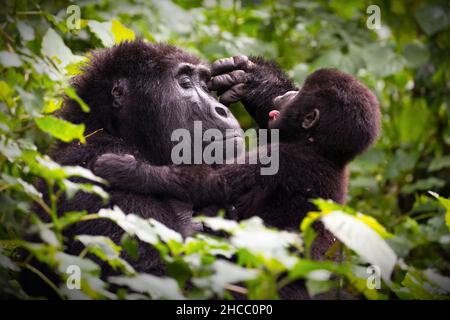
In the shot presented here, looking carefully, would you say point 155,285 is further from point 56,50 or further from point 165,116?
point 56,50

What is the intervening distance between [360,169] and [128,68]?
10.3 ft

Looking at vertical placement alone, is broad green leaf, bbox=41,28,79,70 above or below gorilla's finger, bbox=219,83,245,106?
above

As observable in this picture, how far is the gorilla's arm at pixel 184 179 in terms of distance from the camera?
3.38 m

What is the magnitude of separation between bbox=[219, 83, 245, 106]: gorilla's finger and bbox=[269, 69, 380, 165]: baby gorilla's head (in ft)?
1.61

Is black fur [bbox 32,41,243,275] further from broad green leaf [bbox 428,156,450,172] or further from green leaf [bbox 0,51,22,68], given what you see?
broad green leaf [bbox 428,156,450,172]

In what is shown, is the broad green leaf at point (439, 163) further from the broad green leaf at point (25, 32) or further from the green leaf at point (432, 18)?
the broad green leaf at point (25, 32)

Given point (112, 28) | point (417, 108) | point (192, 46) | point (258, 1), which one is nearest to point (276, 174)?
point (112, 28)

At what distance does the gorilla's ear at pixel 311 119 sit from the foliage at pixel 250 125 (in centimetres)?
69

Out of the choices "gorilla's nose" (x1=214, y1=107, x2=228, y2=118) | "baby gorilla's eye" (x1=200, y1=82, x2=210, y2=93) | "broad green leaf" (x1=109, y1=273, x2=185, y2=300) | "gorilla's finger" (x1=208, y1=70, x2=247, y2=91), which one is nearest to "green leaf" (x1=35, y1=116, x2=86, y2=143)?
"broad green leaf" (x1=109, y1=273, x2=185, y2=300)

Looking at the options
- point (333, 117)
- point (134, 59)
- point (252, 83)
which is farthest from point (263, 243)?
point (252, 83)

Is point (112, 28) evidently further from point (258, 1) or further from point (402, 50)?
point (402, 50)

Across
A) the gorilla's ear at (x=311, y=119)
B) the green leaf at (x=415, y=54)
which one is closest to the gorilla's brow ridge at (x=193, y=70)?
the gorilla's ear at (x=311, y=119)

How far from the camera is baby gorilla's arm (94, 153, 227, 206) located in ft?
11.1

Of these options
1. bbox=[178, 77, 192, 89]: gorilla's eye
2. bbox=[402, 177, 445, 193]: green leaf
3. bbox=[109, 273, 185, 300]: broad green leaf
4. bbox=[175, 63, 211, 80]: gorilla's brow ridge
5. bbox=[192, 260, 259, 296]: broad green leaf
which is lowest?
bbox=[402, 177, 445, 193]: green leaf
